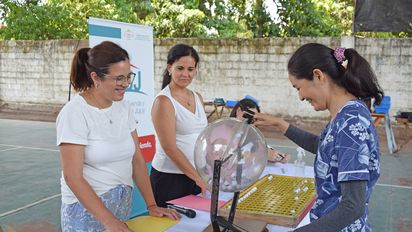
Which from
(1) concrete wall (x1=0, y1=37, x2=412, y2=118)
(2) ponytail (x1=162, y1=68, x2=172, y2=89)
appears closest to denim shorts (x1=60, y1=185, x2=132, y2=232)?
(2) ponytail (x1=162, y1=68, x2=172, y2=89)

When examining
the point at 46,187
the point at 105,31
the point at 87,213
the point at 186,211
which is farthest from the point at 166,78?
the point at 46,187

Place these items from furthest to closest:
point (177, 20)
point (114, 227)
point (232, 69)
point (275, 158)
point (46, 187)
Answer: point (177, 20) → point (232, 69) → point (46, 187) → point (275, 158) → point (114, 227)

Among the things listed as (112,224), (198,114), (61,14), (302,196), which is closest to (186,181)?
(198,114)

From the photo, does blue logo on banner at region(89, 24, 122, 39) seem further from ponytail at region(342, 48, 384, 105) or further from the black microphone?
ponytail at region(342, 48, 384, 105)

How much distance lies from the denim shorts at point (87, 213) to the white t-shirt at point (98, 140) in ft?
0.08

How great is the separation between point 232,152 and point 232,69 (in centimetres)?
792

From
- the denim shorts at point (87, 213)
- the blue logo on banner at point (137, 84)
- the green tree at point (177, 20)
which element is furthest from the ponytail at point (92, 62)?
the green tree at point (177, 20)

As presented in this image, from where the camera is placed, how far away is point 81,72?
1.67 metres

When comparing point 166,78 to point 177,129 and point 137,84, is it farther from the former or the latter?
point 137,84

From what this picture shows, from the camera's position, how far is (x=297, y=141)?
1742mm

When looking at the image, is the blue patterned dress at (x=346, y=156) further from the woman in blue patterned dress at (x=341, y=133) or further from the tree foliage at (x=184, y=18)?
the tree foliage at (x=184, y=18)

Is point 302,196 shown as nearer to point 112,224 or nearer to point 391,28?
point 112,224

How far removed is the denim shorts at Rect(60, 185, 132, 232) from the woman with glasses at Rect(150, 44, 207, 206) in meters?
0.56

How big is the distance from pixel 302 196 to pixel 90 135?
94 cm
